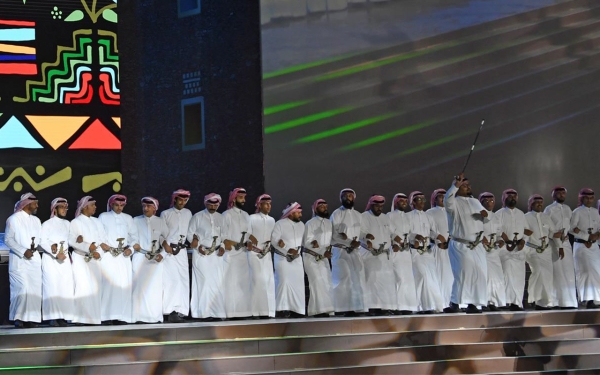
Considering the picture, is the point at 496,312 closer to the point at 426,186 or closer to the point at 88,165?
the point at 426,186

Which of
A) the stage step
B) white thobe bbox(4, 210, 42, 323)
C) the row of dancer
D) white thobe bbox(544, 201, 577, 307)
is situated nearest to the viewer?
the stage step

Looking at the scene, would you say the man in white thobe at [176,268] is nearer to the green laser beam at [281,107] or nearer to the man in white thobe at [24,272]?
the man in white thobe at [24,272]

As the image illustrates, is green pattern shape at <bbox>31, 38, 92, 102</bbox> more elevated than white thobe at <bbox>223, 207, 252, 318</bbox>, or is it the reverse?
green pattern shape at <bbox>31, 38, 92, 102</bbox>

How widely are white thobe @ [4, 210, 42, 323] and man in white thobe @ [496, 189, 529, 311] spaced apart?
531cm

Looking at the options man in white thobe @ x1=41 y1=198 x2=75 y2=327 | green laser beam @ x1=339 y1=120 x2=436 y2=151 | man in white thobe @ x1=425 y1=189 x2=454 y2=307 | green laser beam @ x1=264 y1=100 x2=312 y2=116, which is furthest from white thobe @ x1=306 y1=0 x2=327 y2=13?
man in white thobe @ x1=41 y1=198 x2=75 y2=327

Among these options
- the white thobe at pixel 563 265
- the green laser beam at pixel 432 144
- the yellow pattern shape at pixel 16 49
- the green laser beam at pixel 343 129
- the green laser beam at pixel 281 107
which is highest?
the yellow pattern shape at pixel 16 49

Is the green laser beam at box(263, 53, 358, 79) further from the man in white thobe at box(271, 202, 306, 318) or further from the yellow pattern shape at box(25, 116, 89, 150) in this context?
the man in white thobe at box(271, 202, 306, 318)

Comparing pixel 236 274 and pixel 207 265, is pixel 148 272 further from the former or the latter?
pixel 236 274

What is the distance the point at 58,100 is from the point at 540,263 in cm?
642

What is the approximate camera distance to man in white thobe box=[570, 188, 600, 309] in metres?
11.9

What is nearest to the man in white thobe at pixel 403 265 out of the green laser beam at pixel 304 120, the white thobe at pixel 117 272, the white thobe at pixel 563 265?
the white thobe at pixel 563 265

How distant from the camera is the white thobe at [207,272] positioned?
10.8m

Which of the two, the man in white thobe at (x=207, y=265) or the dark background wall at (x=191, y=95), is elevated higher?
the dark background wall at (x=191, y=95)

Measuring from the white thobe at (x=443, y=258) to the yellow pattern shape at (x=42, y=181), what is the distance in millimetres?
4664
